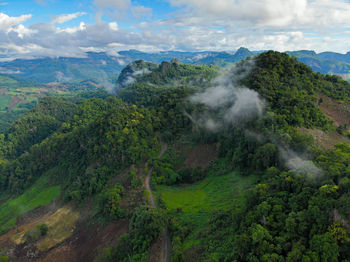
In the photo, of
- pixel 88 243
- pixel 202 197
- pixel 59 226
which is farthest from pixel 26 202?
pixel 202 197

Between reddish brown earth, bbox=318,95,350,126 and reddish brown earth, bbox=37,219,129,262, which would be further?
reddish brown earth, bbox=318,95,350,126

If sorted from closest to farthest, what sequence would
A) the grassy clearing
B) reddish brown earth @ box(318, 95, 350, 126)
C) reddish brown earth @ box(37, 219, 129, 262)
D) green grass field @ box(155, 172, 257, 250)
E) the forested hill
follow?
the forested hill
green grass field @ box(155, 172, 257, 250)
reddish brown earth @ box(37, 219, 129, 262)
the grassy clearing
reddish brown earth @ box(318, 95, 350, 126)

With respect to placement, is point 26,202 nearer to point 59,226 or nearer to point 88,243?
point 59,226

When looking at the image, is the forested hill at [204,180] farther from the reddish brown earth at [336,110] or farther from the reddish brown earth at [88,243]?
the reddish brown earth at [336,110]

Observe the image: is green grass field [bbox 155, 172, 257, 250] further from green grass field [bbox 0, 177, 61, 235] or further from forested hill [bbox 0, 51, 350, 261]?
green grass field [bbox 0, 177, 61, 235]

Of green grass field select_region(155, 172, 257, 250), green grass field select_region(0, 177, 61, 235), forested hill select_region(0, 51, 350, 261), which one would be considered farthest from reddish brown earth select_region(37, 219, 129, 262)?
green grass field select_region(0, 177, 61, 235)

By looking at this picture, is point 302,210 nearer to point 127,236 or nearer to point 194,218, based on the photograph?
point 194,218

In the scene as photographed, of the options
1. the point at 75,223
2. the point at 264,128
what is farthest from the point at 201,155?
the point at 75,223
